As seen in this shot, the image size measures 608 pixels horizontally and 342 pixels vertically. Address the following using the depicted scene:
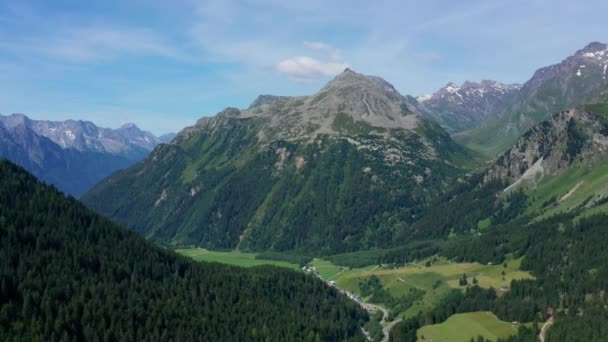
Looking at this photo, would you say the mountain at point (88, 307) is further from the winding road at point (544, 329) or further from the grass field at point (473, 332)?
the winding road at point (544, 329)

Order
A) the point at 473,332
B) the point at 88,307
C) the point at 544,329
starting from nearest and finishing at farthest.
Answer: the point at 88,307 → the point at 544,329 → the point at 473,332

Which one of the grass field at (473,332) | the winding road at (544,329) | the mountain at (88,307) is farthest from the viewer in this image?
the grass field at (473,332)

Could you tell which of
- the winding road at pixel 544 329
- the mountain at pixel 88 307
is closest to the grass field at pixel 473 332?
the winding road at pixel 544 329

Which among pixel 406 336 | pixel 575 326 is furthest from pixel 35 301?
pixel 575 326

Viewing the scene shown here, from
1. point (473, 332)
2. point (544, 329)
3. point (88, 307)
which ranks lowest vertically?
point (473, 332)

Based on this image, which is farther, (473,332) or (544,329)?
(473,332)

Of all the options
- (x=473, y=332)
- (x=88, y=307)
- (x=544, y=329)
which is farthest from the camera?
(x=473, y=332)

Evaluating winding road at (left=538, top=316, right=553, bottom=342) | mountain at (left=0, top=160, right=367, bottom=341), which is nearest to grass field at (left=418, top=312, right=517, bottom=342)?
winding road at (left=538, top=316, right=553, bottom=342)

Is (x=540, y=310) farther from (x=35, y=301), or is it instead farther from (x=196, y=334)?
(x=35, y=301)

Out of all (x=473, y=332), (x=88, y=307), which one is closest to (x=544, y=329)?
(x=473, y=332)

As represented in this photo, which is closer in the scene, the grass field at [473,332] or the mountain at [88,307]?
the mountain at [88,307]

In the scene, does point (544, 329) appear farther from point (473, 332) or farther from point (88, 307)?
point (88, 307)
